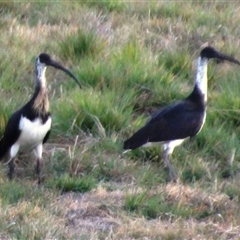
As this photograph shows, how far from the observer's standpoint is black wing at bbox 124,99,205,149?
369 inches

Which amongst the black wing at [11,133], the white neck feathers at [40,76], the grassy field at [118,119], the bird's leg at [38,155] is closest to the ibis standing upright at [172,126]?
the grassy field at [118,119]

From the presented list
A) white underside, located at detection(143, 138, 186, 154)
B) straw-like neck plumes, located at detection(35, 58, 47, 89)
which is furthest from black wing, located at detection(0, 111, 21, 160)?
white underside, located at detection(143, 138, 186, 154)

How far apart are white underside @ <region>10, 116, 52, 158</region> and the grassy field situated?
0.29m

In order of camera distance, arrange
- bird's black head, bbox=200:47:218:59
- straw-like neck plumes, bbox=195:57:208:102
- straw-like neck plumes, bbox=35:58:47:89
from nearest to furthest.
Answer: straw-like neck plumes, bbox=35:58:47:89, straw-like neck plumes, bbox=195:57:208:102, bird's black head, bbox=200:47:218:59

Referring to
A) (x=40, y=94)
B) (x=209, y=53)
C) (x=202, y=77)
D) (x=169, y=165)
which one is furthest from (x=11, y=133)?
(x=209, y=53)

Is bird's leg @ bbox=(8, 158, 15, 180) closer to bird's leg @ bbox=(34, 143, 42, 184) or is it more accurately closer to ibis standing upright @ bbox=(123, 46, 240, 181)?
bird's leg @ bbox=(34, 143, 42, 184)

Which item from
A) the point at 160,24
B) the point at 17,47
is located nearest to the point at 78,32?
the point at 17,47

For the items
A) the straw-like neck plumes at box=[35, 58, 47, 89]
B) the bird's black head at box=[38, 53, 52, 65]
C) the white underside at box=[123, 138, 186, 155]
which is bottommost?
the white underside at box=[123, 138, 186, 155]

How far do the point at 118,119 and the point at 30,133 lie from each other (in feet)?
3.95

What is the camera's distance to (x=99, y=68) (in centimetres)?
1078

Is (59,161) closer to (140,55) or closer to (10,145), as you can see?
(10,145)

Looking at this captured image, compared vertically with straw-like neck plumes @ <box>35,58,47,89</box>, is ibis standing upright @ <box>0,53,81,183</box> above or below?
below

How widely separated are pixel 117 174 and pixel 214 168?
38.2 inches

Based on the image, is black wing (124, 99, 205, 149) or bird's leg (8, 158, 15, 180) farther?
black wing (124, 99, 205, 149)
